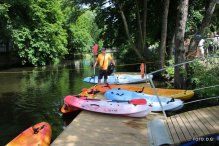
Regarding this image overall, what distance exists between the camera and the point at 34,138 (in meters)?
3.92

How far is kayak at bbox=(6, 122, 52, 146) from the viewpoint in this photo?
12.3 ft

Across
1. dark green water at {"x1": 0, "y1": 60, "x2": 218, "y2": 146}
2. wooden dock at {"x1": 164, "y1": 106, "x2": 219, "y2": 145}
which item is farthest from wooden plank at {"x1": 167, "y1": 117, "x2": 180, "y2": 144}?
dark green water at {"x1": 0, "y1": 60, "x2": 218, "y2": 146}

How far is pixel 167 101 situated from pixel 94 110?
223 cm

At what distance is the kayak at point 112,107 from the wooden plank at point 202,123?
3.61 feet

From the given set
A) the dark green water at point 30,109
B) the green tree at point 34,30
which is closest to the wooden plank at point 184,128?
the dark green water at point 30,109

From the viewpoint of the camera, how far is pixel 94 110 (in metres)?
5.19

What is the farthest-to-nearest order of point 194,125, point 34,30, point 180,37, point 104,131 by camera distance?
point 34,30
point 180,37
point 104,131
point 194,125

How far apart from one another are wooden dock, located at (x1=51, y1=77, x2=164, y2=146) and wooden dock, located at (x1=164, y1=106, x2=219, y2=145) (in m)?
0.56

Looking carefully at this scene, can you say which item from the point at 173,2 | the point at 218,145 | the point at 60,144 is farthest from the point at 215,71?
the point at 173,2

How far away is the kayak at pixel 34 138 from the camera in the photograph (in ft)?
12.3

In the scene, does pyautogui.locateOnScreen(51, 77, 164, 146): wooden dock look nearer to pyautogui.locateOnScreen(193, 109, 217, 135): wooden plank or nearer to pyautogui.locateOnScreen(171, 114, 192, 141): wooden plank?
pyautogui.locateOnScreen(171, 114, 192, 141): wooden plank

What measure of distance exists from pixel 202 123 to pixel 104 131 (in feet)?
6.81

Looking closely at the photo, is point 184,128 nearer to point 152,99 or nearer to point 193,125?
point 193,125

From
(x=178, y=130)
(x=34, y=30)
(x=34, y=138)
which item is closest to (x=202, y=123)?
(x=178, y=130)
